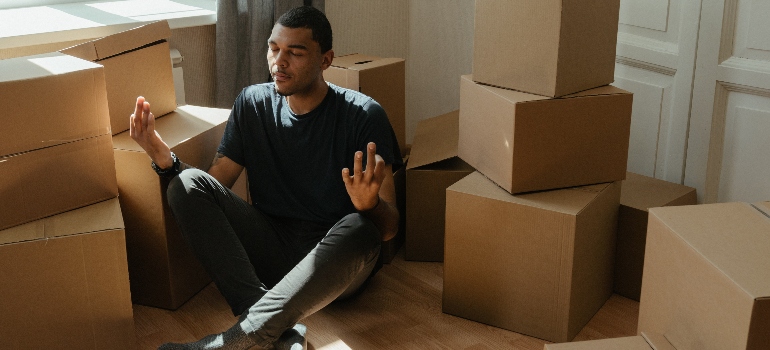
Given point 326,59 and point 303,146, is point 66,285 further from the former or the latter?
point 326,59

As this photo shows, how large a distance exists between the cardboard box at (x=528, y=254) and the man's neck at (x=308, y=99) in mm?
419

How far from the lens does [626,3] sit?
7.79 ft

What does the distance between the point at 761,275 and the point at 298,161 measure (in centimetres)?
122

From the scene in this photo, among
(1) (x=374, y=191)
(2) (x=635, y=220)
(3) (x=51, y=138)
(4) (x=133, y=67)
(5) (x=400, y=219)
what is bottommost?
(5) (x=400, y=219)

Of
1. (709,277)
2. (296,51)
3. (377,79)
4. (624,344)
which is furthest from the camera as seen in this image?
(377,79)

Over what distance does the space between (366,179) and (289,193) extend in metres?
0.38

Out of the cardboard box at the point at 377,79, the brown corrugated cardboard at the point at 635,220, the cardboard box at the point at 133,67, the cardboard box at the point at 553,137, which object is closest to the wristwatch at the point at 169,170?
the cardboard box at the point at 133,67

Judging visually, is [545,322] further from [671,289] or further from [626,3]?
[626,3]

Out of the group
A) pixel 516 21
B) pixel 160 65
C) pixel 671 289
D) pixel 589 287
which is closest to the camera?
pixel 671 289

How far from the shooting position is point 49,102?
181 centimetres

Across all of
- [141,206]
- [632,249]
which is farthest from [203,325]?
[632,249]

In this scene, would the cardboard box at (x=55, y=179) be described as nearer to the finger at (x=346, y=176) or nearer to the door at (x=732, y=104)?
the finger at (x=346, y=176)

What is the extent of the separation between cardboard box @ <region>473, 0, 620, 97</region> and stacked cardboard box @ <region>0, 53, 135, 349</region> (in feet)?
3.15

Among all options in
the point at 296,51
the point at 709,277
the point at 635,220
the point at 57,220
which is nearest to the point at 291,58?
the point at 296,51
